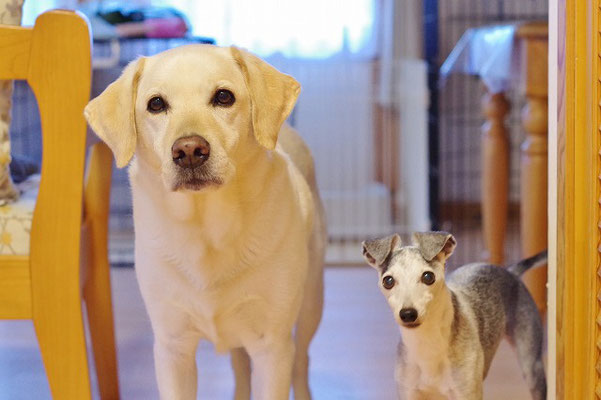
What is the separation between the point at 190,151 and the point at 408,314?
0.41 metres

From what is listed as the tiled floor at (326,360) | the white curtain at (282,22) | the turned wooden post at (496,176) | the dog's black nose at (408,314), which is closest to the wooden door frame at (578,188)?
the dog's black nose at (408,314)

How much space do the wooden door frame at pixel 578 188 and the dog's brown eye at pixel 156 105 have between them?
63 cm

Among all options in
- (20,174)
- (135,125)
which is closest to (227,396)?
(20,174)

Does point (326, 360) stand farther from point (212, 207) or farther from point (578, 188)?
point (578, 188)

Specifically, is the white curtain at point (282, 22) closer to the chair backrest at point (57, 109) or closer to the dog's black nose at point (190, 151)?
the chair backrest at point (57, 109)

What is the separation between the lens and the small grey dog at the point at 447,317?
4.03 feet

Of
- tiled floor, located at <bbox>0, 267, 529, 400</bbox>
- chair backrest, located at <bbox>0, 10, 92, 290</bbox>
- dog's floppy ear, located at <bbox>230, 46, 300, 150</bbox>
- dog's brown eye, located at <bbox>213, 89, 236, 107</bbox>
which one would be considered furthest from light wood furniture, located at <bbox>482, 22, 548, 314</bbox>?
chair backrest, located at <bbox>0, 10, 92, 290</bbox>

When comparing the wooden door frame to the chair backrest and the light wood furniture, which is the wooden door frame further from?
the light wood furniture

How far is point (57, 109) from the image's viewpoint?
1.44 meters

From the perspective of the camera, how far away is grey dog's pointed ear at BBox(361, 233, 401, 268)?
1263mm

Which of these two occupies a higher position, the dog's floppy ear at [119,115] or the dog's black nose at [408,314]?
the dog's floppy ear at [119,115]

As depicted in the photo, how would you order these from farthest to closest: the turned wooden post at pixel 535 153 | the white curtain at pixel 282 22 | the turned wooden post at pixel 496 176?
1. the white curtain at pixel 282 22
2. the turned wooden post at pixel 496 176
3. the turned wooden post at pixel 535 153

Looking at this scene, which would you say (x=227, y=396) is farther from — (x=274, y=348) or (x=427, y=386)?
(x=427, y=386)

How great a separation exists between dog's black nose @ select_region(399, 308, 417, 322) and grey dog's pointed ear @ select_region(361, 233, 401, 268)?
0.30ft
